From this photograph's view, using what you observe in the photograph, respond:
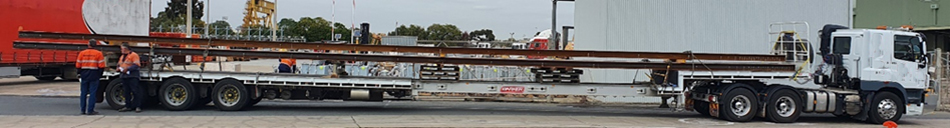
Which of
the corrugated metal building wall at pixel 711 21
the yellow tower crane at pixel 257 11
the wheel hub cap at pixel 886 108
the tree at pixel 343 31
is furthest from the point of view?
the tree at pixel 343 31

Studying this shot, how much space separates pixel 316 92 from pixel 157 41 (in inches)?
111

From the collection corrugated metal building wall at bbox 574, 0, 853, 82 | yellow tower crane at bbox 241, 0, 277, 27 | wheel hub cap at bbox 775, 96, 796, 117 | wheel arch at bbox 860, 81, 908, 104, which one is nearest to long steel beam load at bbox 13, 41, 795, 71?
wheel hub cap at bbox 775, 96, 796, 117

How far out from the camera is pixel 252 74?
1345cm

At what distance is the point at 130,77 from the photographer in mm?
12875

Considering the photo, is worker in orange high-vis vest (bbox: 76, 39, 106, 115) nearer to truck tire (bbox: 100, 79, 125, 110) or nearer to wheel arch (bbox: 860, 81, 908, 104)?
truck tire (bbox: 100, 79, 125, 110)

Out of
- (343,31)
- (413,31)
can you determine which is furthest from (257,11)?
(413,31)

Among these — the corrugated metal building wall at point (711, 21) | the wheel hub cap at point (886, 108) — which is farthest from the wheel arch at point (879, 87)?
the corrugated metal building wall at point (711, 21)

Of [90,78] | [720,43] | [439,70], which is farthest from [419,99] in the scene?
[720,43]

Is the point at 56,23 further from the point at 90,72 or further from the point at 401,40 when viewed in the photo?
the point at 401,40

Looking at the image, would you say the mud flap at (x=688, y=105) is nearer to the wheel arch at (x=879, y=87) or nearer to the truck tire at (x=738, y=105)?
the truck tire at (x=738, y=105)

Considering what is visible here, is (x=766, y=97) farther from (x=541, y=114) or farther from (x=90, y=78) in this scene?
(x=90, y=78)

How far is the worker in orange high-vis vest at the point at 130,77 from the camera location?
503 inches

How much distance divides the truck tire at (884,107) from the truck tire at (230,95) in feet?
35.5

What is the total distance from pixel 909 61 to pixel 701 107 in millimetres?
3606
